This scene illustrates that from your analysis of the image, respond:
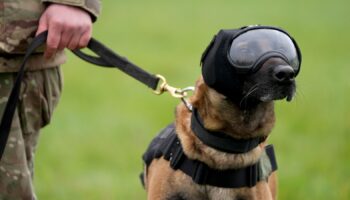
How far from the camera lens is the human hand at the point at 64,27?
344 cm

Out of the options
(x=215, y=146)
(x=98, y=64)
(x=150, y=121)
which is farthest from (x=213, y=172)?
(x=150, y=121)

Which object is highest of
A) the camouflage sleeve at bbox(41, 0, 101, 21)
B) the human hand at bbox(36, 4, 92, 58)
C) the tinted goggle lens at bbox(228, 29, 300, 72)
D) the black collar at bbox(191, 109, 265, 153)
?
the tinted goggle lens at bbox(228, 29, 300, 72)

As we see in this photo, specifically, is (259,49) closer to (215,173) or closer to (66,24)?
(215,173)

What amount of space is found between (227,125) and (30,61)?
0.99 m

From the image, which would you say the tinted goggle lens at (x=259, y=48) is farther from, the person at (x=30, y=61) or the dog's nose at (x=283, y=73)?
the person at (x=30, y=61)

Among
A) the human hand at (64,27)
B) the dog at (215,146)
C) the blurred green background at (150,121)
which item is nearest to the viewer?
the human hand at (64,27)

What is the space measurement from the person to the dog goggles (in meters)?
0.71

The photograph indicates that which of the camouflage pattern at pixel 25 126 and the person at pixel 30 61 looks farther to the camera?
the camouflage pattern at pixel 25 126

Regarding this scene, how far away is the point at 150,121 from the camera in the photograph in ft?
30.1

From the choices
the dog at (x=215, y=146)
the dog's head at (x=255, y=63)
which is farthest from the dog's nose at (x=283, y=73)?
Result: the dog at (x=215, y=146)

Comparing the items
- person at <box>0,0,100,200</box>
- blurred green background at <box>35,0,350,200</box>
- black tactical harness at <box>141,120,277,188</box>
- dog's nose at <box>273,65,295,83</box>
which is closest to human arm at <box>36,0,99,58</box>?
person at <box>0,0,100,200</box>

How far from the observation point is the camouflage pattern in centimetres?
365

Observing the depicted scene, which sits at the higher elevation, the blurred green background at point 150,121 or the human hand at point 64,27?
the human hand at point 64,27

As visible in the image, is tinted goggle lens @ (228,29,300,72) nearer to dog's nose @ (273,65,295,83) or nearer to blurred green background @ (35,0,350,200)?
dog's nose @ (273,65,295,83)
